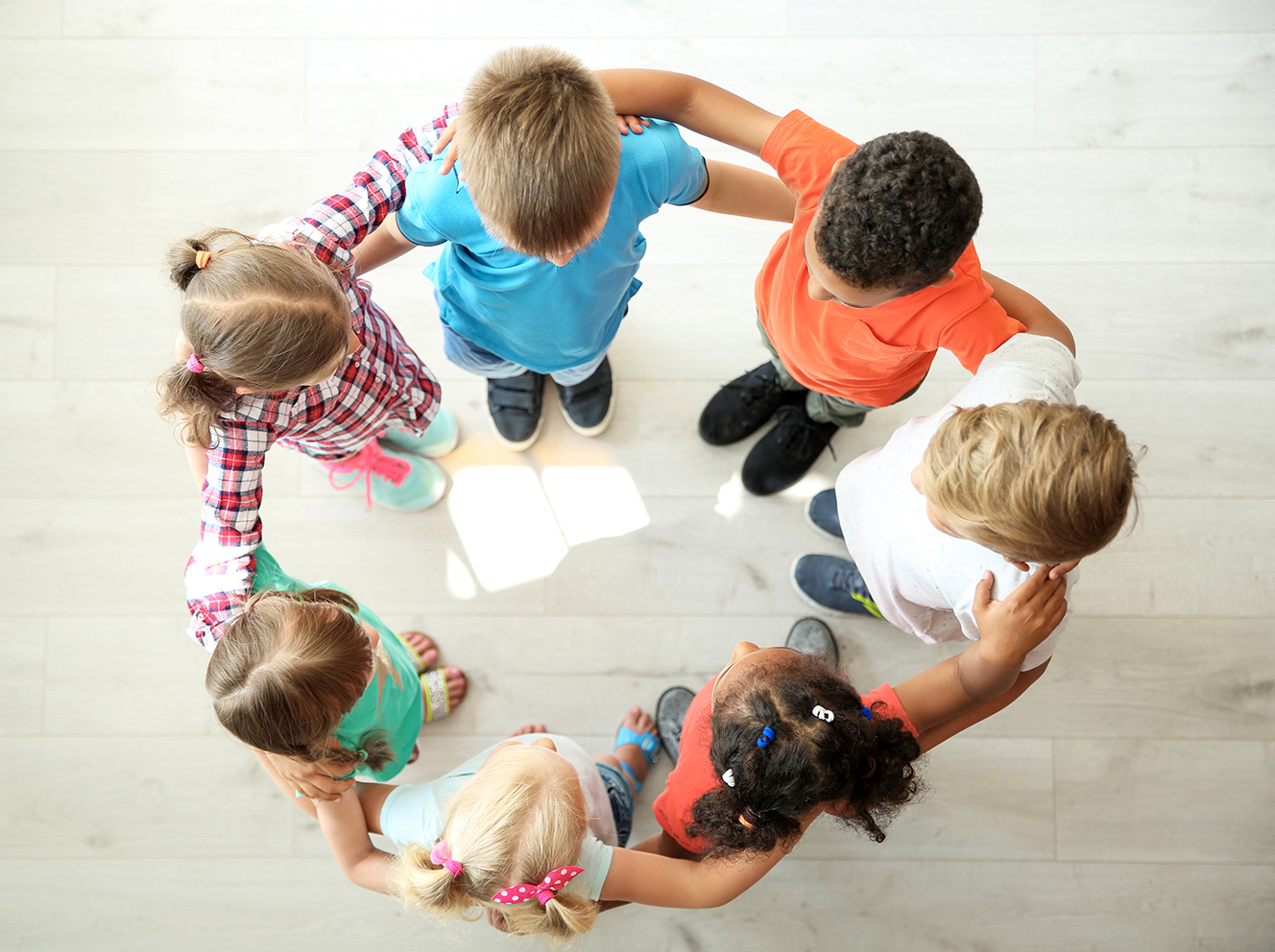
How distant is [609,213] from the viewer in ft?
3.56

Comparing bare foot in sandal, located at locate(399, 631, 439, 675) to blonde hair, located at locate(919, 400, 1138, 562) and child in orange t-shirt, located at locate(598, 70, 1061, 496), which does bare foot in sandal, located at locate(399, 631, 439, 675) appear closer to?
child in orange t-shirt, located at locate(598, 70, 1061, 496)

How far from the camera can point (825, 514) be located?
1.75 m

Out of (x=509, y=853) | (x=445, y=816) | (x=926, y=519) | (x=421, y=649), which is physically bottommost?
(x=421, y=649)

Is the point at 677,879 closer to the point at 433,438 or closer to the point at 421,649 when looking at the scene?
the point at 421,649

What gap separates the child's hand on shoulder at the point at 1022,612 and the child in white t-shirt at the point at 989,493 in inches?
0.6

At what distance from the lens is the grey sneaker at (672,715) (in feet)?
5.55

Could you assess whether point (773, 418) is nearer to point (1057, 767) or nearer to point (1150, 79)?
point (1057, 767)

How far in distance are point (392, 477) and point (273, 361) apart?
674 millimetres

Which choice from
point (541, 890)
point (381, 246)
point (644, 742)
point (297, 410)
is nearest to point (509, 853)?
point (541, 890)

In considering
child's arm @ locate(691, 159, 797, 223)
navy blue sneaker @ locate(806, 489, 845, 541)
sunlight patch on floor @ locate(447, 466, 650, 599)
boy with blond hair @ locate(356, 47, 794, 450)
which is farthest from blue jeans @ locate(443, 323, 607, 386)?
navy blue sneaker @ locate(806, 489, 845, 541)

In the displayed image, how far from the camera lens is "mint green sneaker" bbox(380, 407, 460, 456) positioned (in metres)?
1.72

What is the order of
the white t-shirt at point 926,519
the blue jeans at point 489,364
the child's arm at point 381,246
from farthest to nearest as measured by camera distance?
the blue jeans at point 489,364 < the child's arm at point 381,246 < the white t-shirt at point 926,519

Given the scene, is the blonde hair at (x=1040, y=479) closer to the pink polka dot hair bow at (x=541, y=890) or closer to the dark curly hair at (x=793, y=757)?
the dark curly hair at (x=793, y=757)

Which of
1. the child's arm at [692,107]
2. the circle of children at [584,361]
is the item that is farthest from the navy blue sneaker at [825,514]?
the child's arm at [692,107]
